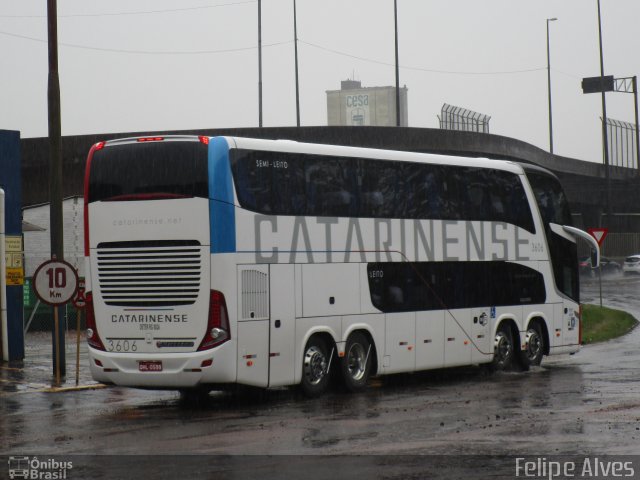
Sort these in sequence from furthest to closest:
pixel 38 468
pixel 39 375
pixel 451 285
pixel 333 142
A: pixel 333 142 → pixel 39 375 → pixel 451 285 → pixel 38 468

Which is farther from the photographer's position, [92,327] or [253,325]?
[92,327]

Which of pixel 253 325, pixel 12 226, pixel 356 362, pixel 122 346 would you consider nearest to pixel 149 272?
pixel 122 346

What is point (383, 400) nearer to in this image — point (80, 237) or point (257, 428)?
point (257, 428)

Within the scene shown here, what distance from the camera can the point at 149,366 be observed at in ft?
56.0

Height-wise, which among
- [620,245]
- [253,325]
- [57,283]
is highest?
[620,245]

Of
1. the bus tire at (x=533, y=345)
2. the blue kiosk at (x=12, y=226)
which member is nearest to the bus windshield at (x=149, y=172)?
the blue kiosk at (x=12, y=226)

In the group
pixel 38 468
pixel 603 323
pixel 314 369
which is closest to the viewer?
→ pixel 38 468

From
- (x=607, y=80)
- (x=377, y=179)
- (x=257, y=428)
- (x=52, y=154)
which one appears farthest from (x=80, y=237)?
(x=607, y=80)

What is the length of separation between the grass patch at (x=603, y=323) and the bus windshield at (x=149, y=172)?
59.7 ft

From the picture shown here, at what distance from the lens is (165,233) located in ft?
56.2

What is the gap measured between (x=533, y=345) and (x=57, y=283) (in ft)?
30.4

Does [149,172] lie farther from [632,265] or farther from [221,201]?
[632,265]

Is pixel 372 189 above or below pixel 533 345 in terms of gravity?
above

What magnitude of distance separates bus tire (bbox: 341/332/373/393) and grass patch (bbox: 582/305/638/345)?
14350 mm
